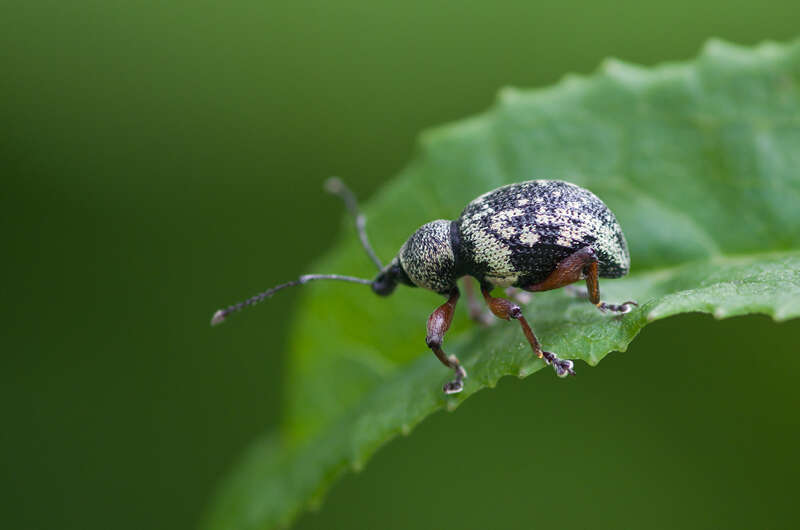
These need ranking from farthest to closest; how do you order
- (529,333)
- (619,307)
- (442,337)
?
1. (442,337)
2. (529,333)
3. (619,307)

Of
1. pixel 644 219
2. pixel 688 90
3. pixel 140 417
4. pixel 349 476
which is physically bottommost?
pixel 349 476

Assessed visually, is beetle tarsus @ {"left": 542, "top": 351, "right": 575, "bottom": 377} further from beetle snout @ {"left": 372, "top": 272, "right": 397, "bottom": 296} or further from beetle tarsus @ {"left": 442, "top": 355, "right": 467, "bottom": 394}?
beetle snout @ {"left": 372, "top": 272, "right": 397, "bottom": 296}

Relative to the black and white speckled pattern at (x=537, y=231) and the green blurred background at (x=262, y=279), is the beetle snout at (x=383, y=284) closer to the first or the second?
the black and white speckled pattern at (x=537, y=231)

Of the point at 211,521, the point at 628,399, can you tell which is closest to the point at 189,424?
the point at 211,521

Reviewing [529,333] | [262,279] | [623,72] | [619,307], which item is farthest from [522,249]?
[262,279]

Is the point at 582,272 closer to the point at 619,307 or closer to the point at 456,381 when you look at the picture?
the point at 619,307

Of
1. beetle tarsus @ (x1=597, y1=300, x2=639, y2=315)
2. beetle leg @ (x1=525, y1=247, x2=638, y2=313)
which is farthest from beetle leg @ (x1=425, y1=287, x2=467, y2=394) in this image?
beetle tarsus @ (x1=597, y1=300, x2=639, y2=315)

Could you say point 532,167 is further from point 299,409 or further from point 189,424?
point 189,424

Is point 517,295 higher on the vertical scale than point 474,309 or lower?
lower
